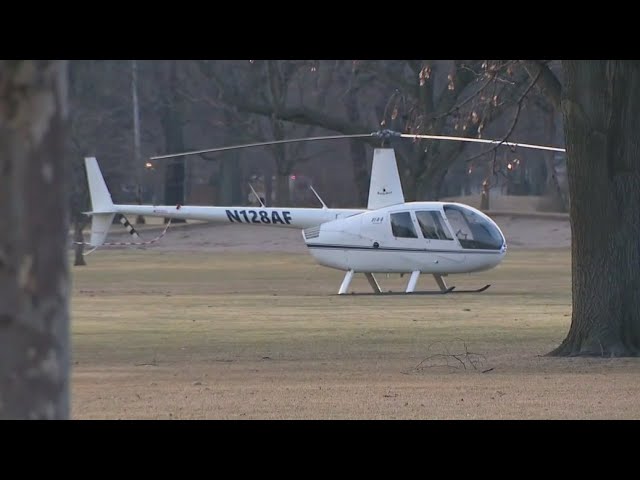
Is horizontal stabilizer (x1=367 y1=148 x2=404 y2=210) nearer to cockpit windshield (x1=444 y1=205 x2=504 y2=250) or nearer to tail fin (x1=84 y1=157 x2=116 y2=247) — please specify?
cockpit windshield (x1=444 y1=205 x2=504 y2=250)

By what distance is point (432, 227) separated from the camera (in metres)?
33.6

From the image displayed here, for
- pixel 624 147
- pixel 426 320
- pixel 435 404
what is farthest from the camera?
pixel 426 320

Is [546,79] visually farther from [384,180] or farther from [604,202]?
[384,180]

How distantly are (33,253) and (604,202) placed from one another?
12.7m

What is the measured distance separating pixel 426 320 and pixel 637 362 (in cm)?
788

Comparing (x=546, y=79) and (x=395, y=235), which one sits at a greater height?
(x=546, y=79)

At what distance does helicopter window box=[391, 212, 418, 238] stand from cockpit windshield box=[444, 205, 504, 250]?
2.86 feet

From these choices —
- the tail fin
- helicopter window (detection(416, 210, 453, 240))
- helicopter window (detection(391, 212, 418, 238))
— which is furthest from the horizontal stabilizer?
the tail fin

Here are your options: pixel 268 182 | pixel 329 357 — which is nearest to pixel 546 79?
pixel 329 357

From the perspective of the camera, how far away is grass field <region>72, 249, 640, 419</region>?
12805 mm
